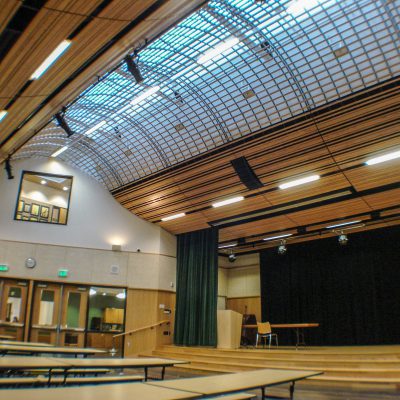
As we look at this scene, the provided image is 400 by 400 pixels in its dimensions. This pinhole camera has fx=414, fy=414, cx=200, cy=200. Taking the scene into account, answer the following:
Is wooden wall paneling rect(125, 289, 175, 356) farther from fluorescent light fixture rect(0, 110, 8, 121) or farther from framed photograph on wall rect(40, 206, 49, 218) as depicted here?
fluorescent light fixture rect(0, 110, 8, 121)

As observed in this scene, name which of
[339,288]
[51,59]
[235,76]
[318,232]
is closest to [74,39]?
[51,59]

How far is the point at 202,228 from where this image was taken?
46.8 feet

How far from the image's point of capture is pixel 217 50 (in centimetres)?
837

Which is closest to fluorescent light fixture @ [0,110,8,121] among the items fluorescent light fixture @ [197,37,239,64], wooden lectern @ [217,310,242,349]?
fluorescent light fixture @ [197,37,239,64]

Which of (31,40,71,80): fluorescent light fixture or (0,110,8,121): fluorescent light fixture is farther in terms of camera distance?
(0,110,8,121): fluorescent light fixture

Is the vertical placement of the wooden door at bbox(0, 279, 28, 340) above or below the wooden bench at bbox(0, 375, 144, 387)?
above

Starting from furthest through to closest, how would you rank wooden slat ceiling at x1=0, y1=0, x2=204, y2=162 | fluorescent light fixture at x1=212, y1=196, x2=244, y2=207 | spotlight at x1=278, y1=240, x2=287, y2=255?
1. spotlight at x1=278, y1=240, x2=287, y2=255
2. fluorescent light fixture at x1=212, y1=196, x2=244, y2=207
3. wooden slat ceiling at x1=0, y1=0, x2=204, y2=162

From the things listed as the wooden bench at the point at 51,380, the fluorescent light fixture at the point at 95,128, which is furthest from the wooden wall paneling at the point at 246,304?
the wooden bench at the point at 51,380

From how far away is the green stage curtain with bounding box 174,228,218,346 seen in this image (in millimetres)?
13172

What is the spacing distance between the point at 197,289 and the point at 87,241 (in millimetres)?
3965

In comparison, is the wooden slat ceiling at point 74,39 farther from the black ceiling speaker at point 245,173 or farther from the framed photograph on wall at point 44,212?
the framed photograph on wall at point 44,212

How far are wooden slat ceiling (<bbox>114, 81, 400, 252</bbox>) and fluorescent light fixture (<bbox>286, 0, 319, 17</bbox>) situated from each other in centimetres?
204

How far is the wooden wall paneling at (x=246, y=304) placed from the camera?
16.9 m

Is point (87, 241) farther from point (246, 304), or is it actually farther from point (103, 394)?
point (103, 394)
